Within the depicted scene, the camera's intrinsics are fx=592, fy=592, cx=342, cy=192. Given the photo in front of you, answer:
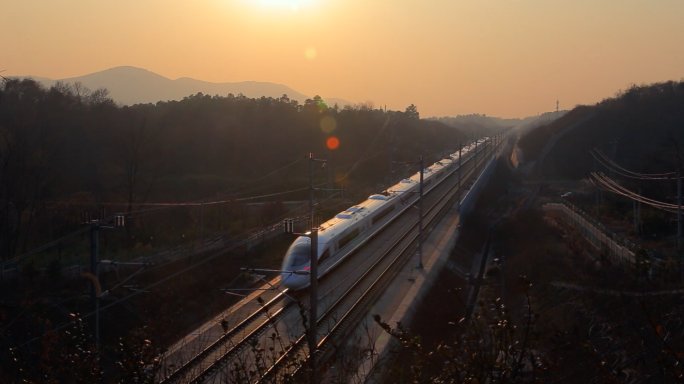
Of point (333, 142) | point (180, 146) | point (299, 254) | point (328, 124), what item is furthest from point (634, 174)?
point (180, 146)

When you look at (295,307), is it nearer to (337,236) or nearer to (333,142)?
(337,236)

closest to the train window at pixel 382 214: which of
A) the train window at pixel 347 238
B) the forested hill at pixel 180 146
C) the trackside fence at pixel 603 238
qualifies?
the train window at pixel 347 238

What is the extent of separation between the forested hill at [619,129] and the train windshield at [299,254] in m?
41.2

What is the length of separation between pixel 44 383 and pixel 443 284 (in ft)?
54.0

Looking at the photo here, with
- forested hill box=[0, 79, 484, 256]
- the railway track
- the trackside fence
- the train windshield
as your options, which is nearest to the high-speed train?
the train windshield

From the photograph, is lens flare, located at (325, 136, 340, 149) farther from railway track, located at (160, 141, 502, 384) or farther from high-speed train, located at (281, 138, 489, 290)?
railway track, located at (160, 141, 502, 384)

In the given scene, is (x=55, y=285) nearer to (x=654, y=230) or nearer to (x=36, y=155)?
(x=36, y=155)

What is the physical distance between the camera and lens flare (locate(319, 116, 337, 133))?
56.2 m

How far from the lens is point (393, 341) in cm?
1290

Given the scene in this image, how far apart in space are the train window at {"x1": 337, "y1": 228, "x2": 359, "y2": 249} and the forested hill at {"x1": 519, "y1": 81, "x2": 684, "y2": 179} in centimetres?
3711

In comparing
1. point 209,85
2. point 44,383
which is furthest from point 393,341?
point 209,85

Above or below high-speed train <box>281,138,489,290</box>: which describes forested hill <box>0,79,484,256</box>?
above

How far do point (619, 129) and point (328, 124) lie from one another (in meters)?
31.5

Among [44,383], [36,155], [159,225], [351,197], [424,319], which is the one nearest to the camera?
[44,383]
